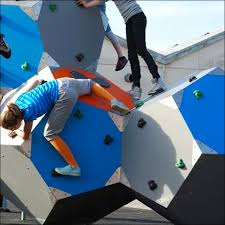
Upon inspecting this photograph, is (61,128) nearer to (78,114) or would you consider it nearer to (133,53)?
(78,114)

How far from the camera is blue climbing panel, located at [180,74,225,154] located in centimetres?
606

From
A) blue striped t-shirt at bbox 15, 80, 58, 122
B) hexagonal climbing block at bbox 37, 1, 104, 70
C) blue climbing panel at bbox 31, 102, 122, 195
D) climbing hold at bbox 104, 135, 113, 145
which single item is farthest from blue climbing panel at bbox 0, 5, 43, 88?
climbing hold at bbox 104, 135, 113, 145

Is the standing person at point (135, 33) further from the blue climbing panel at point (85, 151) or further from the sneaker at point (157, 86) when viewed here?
the blue climbing panel at point (85, 151)

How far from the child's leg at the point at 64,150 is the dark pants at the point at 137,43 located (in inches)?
61.4

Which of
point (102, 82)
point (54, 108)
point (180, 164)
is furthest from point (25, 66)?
point (180, 164)

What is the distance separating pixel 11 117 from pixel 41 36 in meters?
1.37

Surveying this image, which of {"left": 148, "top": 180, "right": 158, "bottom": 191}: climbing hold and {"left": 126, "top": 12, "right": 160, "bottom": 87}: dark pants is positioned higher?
{"left": 126, "top": 12, "right": 160, "bottom": 87}: dark pants

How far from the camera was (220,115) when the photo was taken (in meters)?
6.07

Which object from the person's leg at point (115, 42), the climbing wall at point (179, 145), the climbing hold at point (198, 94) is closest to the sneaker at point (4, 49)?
the person's leg at point (115, 42)

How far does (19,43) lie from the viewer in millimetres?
7328

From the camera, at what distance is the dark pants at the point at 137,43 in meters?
7.66

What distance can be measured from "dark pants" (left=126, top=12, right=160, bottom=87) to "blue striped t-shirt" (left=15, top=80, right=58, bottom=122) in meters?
1.46

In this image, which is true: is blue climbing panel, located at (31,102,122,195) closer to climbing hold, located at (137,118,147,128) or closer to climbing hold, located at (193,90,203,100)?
climbing hold, located at (137,118,147,128)

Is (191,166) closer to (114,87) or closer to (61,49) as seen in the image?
(114,87)
